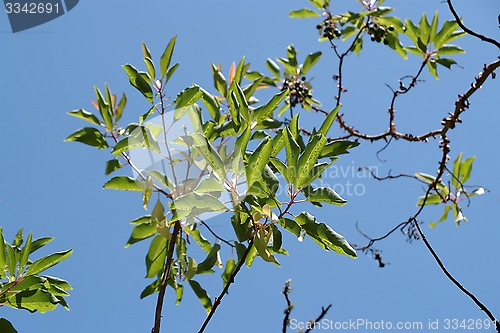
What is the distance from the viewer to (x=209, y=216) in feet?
4.68

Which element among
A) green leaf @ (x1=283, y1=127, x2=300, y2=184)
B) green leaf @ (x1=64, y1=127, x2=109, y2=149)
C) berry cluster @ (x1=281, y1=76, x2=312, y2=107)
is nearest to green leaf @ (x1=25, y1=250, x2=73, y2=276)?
green leaf @ (x1=64, y1=127, x2=109, y2=149)

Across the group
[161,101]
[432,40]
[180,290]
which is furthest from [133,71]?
[432,40]

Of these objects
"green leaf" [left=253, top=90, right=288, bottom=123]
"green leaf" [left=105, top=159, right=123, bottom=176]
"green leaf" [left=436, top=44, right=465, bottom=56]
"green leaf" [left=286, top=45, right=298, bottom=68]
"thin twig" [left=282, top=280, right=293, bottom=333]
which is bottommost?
"thin twig" [left=282, top=280, right=293, bottom=333]

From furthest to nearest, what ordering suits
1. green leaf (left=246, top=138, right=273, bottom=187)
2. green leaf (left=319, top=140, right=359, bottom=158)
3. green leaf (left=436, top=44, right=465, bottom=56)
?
green leaf (left=436, top=44, right=465, bottom=56)
green leaf (left=319, top=140, right=359, bottom=158)
green leaf (left=246, top=138, right=273, bottom=187)

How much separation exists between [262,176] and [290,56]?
1865 mm

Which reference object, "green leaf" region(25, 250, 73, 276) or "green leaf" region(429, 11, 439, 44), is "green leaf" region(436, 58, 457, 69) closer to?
"green leaf" region(429, 11, 439, 44)

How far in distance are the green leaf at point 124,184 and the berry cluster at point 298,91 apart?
58.9 inches

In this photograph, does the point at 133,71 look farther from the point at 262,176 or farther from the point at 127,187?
the point at 262,176

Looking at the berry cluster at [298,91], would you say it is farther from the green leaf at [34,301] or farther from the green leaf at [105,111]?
the green leaf at [34,301]

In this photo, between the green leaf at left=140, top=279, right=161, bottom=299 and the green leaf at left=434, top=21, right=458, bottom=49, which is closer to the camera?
the green leaf at left=140, top=279, right=161, bottom=299

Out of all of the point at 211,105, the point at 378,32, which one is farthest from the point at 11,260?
the point at 378,32

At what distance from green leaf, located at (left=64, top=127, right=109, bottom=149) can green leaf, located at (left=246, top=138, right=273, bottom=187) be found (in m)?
0.73

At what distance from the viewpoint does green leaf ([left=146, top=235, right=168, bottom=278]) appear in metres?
1.52

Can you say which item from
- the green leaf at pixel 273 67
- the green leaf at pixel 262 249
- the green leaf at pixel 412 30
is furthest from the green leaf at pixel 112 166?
the green leaf at pixel 412 30
